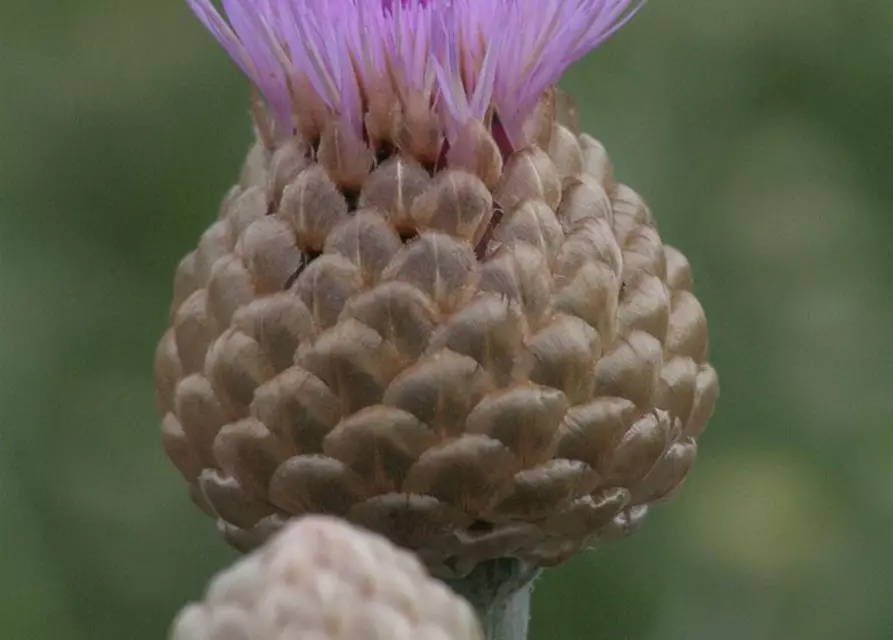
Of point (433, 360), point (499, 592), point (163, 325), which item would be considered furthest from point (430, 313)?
point (163, 325)

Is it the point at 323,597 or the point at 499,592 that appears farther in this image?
the point at 499,592

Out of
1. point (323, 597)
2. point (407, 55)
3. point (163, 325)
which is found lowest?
point (163, 325)

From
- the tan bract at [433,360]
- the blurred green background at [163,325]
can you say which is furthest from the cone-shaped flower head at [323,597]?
the blurred green background at [163,325]

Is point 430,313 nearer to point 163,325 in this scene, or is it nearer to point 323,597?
point 323,597

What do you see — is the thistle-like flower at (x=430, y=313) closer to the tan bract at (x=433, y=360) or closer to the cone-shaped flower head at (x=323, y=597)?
the tan bract at (x=433, y=360)

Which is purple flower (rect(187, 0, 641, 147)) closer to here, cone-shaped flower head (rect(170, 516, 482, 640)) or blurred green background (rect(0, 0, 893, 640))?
cone-shaped flower head (rect(170, 516, 482, 640))
